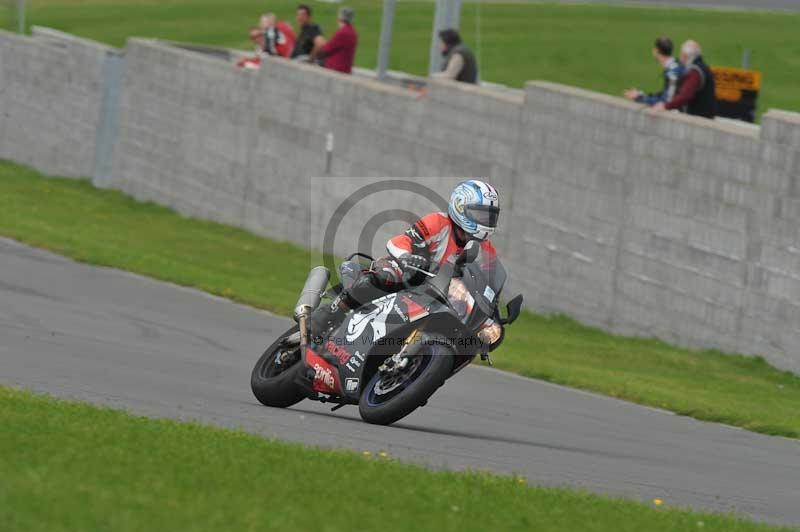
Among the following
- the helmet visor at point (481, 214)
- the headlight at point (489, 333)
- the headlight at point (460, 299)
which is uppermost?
the helmet visor at point (481, 214)

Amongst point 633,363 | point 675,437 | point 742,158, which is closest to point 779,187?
point 742,158

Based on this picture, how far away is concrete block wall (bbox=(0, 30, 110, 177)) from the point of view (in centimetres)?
3045

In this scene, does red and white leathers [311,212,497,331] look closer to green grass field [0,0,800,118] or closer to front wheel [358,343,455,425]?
front wheel [358,343,455,425]

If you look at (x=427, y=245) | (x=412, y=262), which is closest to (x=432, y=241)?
(x=427, y=245)

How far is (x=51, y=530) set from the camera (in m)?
6.61

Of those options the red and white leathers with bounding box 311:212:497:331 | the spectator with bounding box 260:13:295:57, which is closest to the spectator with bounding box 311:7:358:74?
the spectator with bounding box 260:13:295:57

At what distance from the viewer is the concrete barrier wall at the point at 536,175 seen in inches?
691

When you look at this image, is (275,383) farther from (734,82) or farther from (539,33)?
(539,33)

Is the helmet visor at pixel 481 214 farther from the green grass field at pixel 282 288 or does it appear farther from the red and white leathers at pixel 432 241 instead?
the green grass field at pixel 282 288

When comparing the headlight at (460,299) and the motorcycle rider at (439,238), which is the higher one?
the motorcycle rider at (439,238)

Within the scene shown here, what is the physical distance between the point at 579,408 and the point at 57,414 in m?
5.85

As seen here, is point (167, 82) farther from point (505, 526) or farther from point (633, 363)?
point (505, 526)

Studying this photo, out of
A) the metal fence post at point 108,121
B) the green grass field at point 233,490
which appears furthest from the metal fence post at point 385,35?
the green grass field at point 233,490

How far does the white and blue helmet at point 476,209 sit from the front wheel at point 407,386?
83 cm
